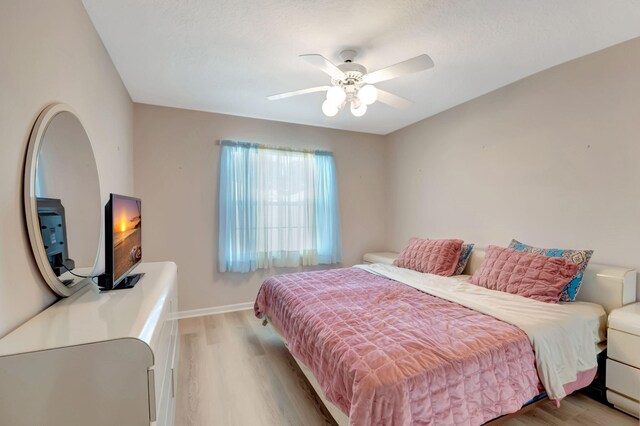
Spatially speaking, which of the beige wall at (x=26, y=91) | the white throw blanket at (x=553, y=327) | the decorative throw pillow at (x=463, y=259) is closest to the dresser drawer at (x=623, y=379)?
the white throw blanket at (x=553, y=327)

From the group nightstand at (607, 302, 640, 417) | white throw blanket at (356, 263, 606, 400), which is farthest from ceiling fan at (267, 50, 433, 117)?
nightstand at (607, 302, 640, 417)

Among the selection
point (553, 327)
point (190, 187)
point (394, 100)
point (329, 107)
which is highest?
point (394, 100)

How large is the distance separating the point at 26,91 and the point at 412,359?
1993 millimetres

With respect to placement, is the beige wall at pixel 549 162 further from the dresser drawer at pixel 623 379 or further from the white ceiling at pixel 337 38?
the dresser drawer at pixel 623 379

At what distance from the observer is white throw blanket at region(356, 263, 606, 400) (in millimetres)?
1548

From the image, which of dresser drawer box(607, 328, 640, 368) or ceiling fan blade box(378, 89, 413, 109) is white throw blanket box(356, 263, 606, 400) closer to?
dresser drawer box(607, 328, 640, 368)

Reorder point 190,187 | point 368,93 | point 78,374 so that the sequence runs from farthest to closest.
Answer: point 190,187, point 368,93, point 78,374

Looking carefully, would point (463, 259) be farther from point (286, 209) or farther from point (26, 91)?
point (26, 91)

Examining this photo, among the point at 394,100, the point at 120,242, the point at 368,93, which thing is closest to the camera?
the point at 120,242

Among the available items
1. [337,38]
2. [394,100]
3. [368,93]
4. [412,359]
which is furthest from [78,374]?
[394,100]

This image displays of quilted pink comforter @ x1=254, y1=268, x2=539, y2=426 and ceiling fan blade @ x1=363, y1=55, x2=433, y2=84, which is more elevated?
ceiling fan blade @ x1=363, y1=55, x2=433, y2=84

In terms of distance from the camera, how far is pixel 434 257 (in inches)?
116

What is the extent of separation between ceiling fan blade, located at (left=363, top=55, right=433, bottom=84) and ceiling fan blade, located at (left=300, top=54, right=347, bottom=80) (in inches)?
7.3

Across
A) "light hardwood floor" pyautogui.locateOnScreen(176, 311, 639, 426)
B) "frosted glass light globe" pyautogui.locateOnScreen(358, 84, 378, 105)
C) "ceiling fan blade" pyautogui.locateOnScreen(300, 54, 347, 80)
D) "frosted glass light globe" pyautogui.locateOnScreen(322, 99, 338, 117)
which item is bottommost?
"light hardwood floor" pyautogui.locateOnScreen(176, 311, 639, 426)
